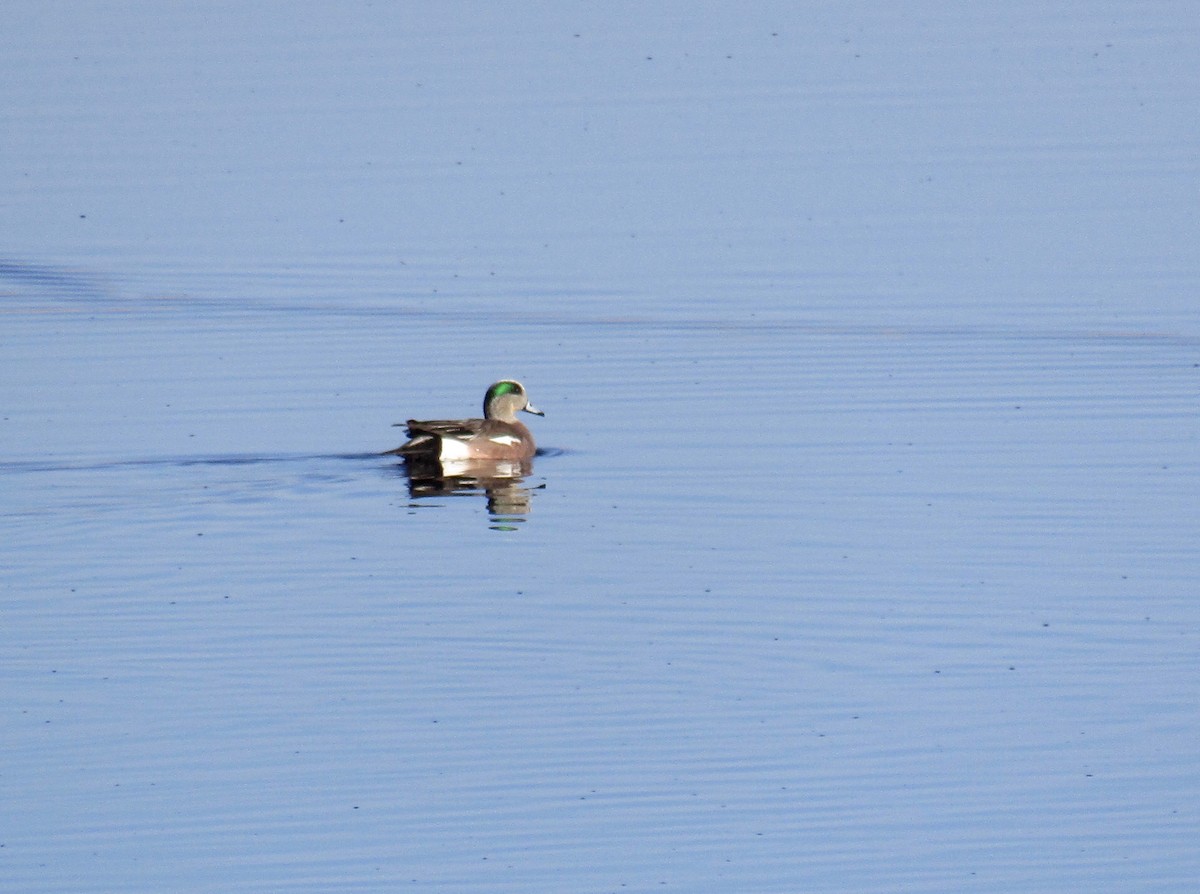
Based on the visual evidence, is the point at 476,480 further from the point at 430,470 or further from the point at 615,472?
the point at 615,472

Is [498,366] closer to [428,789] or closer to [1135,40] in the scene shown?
[428,789]

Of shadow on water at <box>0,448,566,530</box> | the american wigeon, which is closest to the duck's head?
the american wigeon

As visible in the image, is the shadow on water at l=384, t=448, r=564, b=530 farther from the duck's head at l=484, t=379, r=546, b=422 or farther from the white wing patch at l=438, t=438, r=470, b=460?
the duck's head at l=484, t=379, r=546, b=422

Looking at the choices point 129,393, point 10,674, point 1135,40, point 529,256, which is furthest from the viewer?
point 1135,40

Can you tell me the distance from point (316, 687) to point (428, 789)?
142 centimetres

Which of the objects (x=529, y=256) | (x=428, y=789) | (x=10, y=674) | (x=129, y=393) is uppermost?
(x=529, y=256)

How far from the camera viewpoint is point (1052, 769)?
32.8 ft

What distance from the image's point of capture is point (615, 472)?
1541 cm

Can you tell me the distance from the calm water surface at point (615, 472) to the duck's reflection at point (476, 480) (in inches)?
7.7

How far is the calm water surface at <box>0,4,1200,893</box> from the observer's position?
960 cm

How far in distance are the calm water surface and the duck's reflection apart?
0.64ft

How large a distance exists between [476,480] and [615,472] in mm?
1423

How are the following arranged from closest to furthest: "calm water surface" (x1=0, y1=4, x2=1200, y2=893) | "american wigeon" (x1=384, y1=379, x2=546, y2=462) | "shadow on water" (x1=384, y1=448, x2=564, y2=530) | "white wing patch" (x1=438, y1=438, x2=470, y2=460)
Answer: "calm water surface" (x1=0, y1=4, x2=1200, y2=893)
"shadow on water" (x1=384, y1=448, x2=564, y2=530)
"american wigeon" (x1=384, y1=379, x2=546, y2=462)
"white wing patch" (x1=438, y1=438, x2=470, y2=460)

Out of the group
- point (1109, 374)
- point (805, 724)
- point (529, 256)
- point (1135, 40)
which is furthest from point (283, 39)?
point (805, 724)
